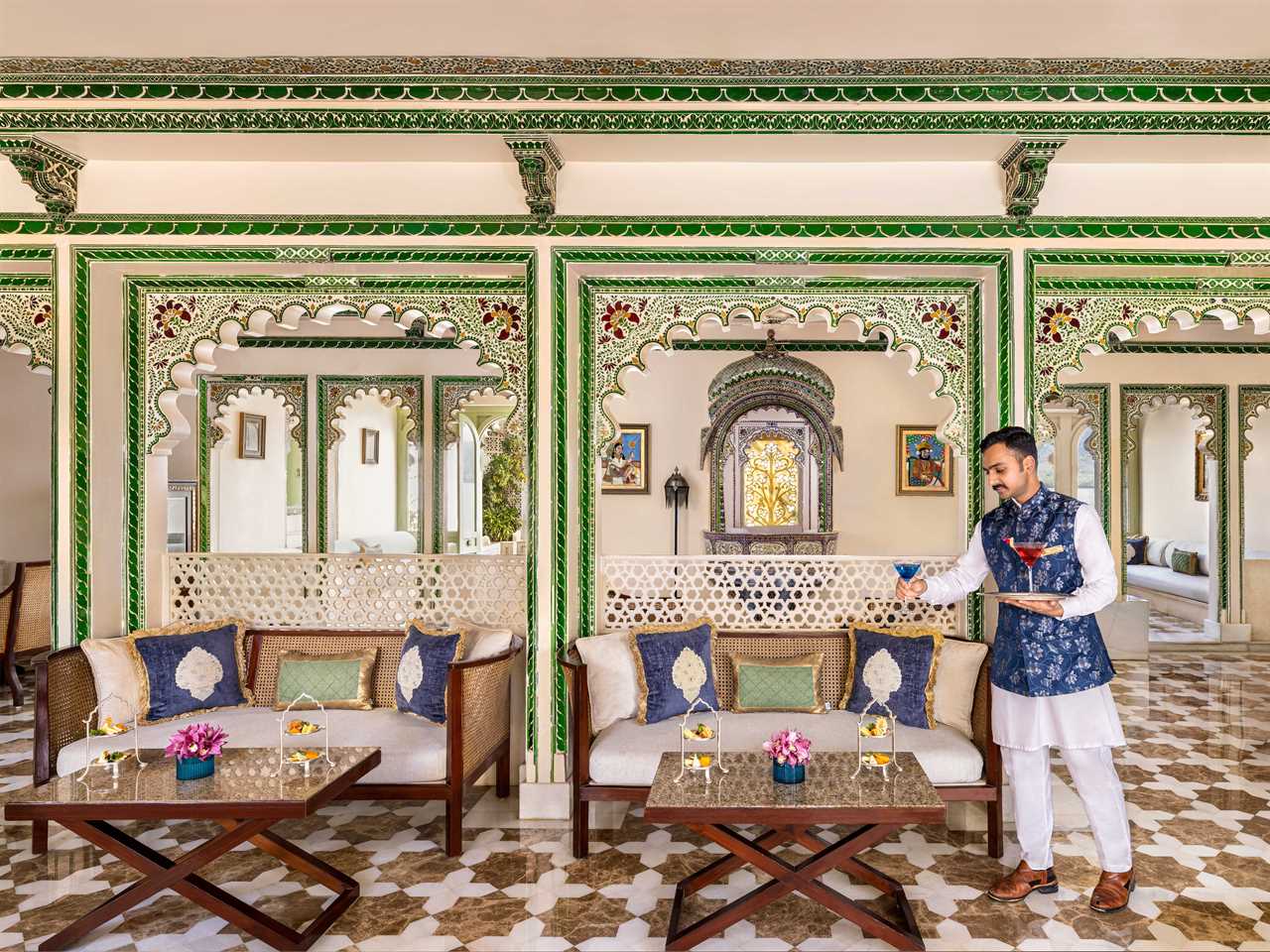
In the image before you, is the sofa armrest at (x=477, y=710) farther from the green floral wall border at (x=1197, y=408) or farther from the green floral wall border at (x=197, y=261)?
the green floral wall border at (x=1197, y=408)

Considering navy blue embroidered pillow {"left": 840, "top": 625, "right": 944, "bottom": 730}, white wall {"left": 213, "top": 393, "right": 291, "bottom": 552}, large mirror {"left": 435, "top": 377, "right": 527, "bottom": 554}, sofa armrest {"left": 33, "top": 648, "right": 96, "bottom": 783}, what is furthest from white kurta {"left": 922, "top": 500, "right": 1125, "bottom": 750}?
large mirror {"left": 435, "top": 377, "right": 527, "bottom": 554}

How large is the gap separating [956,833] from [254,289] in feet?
15.5

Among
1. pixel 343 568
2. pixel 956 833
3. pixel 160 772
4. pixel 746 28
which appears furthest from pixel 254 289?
pixel 956 833

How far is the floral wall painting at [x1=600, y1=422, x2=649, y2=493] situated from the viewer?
31.6 ft

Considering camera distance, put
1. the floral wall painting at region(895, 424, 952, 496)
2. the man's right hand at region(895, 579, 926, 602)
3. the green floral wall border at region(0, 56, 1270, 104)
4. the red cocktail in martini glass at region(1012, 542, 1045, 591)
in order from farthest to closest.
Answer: the floral wall painting at region(895, 424, 952, 496) < the green floral wall border at region(0, 56, 1270, 104) < the man's right hand at region(895, 579, 926, 602) < the red cocktail in martini glass at region(1012, 542, 1045, 591)

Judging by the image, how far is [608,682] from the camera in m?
4.42

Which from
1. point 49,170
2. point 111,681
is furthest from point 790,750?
point 49,170

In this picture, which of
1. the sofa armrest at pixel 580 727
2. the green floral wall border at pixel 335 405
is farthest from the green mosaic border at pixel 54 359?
the green floral wall border at pixel 335 405

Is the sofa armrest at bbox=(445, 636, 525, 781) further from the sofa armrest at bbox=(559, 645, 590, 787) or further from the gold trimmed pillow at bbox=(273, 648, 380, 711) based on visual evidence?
the gold trimmed pillow at bbox=(273, 648, 380, 711)

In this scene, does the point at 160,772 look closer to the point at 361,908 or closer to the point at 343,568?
the point at 361,908

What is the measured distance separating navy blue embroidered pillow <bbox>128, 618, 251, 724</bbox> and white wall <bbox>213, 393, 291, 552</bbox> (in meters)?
4.34

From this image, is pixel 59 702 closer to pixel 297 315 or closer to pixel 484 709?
pixel 484 709

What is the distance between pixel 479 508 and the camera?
13.9m

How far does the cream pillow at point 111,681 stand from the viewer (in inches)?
172
